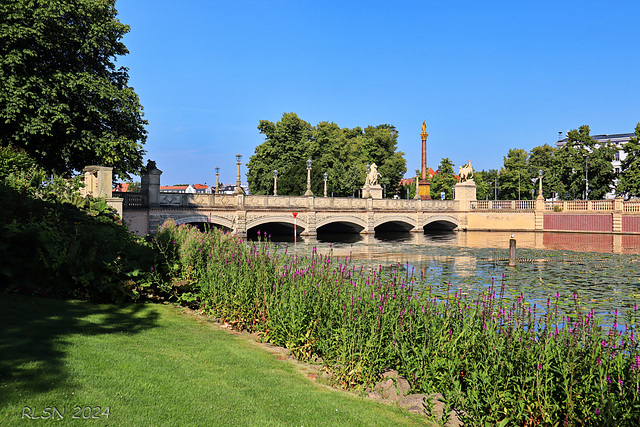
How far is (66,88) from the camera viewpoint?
23.4m

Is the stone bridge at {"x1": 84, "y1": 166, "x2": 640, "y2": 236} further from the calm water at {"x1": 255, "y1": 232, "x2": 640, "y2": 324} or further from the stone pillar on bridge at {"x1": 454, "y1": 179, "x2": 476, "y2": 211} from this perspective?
the calm water at {"x1": 255, "y1": 232, "x2": 640, "y2": 324}

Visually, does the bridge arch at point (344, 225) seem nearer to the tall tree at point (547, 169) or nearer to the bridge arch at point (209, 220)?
the bridge arch at point (209, 220)

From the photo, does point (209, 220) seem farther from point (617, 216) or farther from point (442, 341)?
point (617, 216)

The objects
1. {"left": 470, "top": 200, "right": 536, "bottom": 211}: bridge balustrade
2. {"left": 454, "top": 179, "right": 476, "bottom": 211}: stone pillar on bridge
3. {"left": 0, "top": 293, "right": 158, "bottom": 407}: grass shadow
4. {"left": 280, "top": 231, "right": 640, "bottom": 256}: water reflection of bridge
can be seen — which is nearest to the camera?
{"left": 0, "top": 293, "right": 158, "bottom": 407}: grass shadow

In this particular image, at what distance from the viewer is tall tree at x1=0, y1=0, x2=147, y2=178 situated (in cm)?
2158

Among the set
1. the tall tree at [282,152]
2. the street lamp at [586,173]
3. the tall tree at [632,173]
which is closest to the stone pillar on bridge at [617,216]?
the tall tree at [632,173]

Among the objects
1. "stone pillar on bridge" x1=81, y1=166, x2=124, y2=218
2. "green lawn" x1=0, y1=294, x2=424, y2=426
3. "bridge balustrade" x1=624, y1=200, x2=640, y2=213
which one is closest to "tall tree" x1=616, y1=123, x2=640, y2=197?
"bridge balustrade" x1=624, y1=200, x2=640, y2=213

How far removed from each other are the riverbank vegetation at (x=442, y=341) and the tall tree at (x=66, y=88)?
1674cm

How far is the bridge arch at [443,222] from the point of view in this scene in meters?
53.1

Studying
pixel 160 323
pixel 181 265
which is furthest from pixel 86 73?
pixel 160 323

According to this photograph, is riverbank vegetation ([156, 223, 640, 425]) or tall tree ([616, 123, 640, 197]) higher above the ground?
tall tree ([616, 123, 640, 197])

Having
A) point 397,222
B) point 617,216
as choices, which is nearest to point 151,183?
point 397,222

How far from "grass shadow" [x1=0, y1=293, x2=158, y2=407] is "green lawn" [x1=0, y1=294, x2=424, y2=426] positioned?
1 cm

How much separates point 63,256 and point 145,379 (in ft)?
13.1
